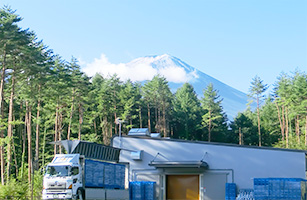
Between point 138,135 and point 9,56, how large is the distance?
46.8 feet

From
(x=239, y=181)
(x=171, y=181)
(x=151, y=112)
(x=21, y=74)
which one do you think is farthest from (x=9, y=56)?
(x=151, y=112)

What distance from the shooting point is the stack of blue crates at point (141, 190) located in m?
29.8

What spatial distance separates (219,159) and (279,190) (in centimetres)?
1037

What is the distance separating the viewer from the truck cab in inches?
875

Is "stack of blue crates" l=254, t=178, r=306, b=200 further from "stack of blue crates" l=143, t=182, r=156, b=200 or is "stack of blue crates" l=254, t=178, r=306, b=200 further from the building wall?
"stack of blue crates" l=143, t=182, r=156, b=200

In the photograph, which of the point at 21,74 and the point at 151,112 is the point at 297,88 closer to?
→ the point at 151,112

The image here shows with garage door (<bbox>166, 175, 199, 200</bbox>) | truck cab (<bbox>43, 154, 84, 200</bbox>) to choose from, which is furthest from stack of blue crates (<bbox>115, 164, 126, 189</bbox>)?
garage door (<bbox>166, 175, 199, 200</bbox>)

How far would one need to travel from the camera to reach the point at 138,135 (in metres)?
32.1

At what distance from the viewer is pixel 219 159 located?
30.8 m

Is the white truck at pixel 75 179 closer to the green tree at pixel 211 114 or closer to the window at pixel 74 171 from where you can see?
the window at pixel 74 171

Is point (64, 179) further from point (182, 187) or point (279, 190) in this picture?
point (182, 187)

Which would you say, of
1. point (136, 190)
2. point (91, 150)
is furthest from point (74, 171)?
point (136, 190)

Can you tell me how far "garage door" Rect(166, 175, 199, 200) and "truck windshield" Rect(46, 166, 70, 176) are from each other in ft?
33.9

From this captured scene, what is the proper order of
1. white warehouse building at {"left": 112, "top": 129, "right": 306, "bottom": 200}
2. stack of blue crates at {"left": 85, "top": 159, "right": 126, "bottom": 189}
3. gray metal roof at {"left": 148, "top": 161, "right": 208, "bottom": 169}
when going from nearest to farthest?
stack of blue crates at {"left": 85, "top": 159, "right": 126, "bottom": 189} < gray metal roof at {"left": 148, "top": 161, "right": 208, "bottom": 169} < white warehouse building at {"left": 112, "top": 129, "right": 306, "bottom": 200}
